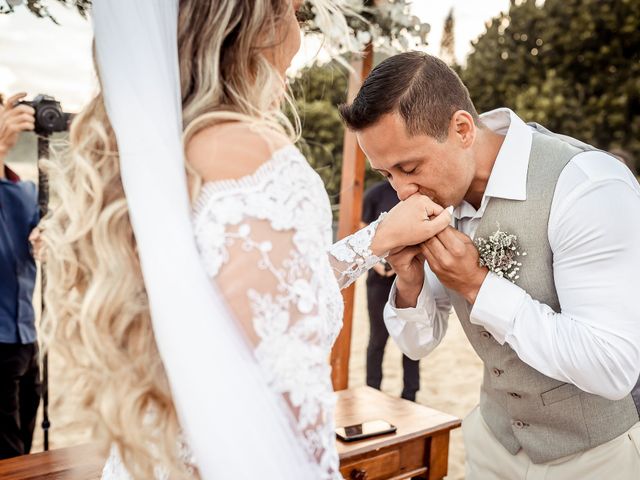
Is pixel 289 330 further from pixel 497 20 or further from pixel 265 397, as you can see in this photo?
pixel 497 20

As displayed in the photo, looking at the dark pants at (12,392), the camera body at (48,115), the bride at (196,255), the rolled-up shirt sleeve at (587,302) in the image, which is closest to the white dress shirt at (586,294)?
the rolled-up shirt sleeve at (587,302)

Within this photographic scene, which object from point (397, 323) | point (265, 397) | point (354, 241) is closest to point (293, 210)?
point (265, 397)

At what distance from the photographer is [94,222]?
1118 millimetres

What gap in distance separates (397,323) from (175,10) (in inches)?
49.7

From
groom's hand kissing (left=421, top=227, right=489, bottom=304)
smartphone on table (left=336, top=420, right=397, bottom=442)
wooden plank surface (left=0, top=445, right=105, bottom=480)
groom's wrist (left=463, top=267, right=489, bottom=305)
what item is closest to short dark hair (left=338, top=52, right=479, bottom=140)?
groom's hand kissing (left=421, top=227, right=489, bottom=304)

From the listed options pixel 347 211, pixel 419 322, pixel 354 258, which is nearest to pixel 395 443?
pixel 419 322

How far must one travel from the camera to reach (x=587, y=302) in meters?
1.52

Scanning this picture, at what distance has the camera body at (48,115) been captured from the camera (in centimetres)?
282

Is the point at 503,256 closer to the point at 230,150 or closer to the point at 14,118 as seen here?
the point at 230,150

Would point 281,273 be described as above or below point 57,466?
above

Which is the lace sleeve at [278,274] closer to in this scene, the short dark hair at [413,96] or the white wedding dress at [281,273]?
the white wedding dress at [281,273]

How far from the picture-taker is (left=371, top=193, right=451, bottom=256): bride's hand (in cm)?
174

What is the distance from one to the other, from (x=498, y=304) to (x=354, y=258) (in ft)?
1.56

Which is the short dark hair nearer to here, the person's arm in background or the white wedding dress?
the white wedding dress
